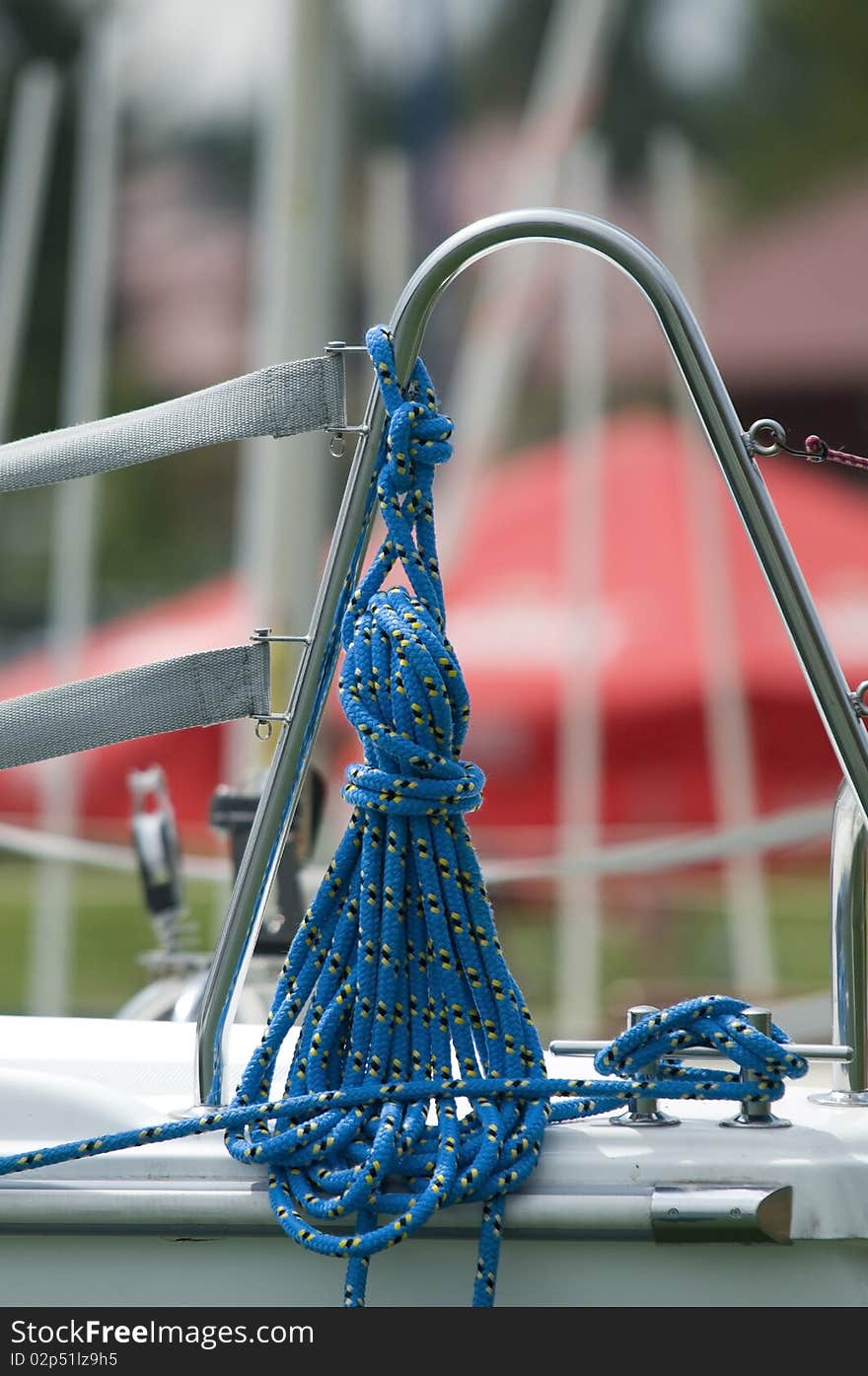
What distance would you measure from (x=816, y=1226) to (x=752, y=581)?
5062mm

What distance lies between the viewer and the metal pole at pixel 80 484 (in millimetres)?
3666

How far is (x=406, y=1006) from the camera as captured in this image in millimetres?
911

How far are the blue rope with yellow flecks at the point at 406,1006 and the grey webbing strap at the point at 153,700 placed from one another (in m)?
0.06

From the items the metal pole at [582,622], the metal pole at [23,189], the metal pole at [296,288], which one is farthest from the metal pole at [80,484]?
the metal pole at [582,622]

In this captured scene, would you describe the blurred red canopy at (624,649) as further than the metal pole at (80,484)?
Yes

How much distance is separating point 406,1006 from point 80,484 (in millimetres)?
3462

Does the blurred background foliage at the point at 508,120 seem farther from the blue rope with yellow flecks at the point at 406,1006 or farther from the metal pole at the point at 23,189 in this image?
the blue rope with yellow flecks at the point at 406,1006

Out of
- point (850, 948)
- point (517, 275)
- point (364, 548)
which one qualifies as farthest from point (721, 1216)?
point (517, 275)

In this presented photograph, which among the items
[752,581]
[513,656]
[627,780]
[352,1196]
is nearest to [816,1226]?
[352,1196]

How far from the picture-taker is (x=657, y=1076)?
93 centimetres

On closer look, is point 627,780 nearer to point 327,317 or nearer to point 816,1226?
point 327,317

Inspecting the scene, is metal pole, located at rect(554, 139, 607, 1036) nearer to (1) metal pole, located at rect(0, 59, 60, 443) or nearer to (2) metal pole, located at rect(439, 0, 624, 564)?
(2) metal pole, located at rect(439, 0, 624, 564)

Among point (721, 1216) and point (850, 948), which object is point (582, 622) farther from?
point (721, 1216)

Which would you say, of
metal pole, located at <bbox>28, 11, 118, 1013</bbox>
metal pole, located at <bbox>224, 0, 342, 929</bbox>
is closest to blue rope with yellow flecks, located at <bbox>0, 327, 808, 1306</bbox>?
metal pole, located at <bbox>224, 0, 342, 929</bbox>
